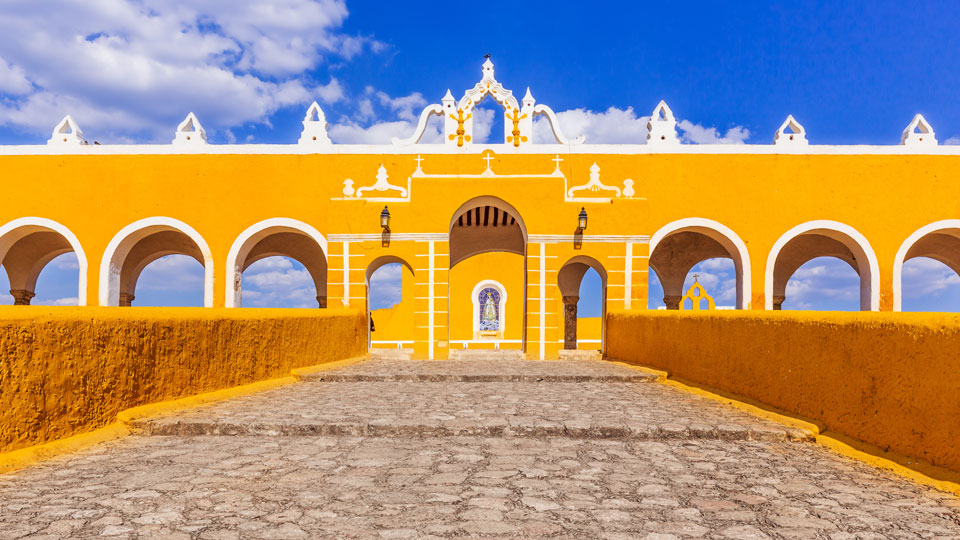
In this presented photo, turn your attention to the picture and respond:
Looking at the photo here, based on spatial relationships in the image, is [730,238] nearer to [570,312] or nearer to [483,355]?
[570,312]

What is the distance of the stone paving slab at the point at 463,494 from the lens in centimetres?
265

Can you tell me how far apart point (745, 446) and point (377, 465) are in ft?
8.60

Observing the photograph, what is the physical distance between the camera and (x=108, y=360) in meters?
4.65

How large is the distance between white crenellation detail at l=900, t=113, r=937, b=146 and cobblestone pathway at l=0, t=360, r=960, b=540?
11.9m

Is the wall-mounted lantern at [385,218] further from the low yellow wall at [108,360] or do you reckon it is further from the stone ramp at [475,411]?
the low yellow wall at [108,360]

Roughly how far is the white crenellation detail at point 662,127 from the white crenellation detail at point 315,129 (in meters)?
7.70

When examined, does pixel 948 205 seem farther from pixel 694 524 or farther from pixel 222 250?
pixel 222 250

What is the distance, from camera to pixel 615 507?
2.93 m

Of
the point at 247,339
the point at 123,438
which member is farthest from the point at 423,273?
the point at 123,438

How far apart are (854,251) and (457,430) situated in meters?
12.8

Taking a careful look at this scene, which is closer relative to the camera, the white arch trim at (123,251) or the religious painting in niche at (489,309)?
the white arch trim at (123,251)

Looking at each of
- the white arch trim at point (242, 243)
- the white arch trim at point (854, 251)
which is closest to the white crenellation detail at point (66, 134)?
the white arch trim at point (242, 243)

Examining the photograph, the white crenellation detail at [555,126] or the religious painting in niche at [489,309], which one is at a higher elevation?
the white crenellation detail at [555,126]

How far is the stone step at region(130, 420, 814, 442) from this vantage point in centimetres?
457
